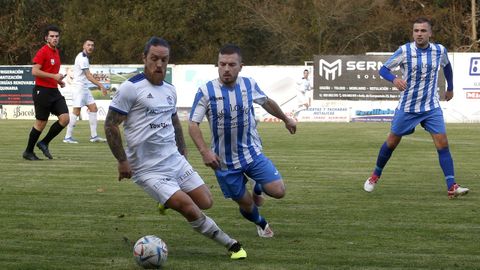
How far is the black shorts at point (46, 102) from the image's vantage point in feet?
50.1

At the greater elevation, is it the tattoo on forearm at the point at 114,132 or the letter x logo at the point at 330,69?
the tattoo on forearm at the point at 114,132

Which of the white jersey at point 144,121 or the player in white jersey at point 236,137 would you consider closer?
the white jersey at point 144,121

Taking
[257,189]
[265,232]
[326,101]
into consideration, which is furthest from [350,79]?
[265,232]

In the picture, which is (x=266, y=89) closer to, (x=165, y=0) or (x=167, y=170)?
(x=165, y=0)

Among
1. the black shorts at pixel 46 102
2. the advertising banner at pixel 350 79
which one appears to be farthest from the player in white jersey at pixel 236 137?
the advertising banner at pixel 350 79

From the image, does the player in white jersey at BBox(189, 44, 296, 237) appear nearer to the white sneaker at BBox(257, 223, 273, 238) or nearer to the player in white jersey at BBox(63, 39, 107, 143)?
the white sneaker at BBox(257, 223, 273, 238)

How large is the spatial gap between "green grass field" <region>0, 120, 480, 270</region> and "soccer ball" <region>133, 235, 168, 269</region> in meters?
0.17

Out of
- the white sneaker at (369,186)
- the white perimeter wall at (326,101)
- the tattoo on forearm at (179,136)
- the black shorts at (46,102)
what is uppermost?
the tattoo on forearm at (179,136)

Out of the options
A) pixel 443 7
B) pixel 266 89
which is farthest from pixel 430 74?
pixel 443 7

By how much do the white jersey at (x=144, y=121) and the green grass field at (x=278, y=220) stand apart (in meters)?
0.75

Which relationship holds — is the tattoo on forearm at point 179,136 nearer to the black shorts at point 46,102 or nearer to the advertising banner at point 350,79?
the black shorts at point 46,102

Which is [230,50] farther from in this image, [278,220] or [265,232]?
[278,220]

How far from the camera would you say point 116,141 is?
6.94 metres

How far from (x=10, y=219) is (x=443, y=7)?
4448cm
